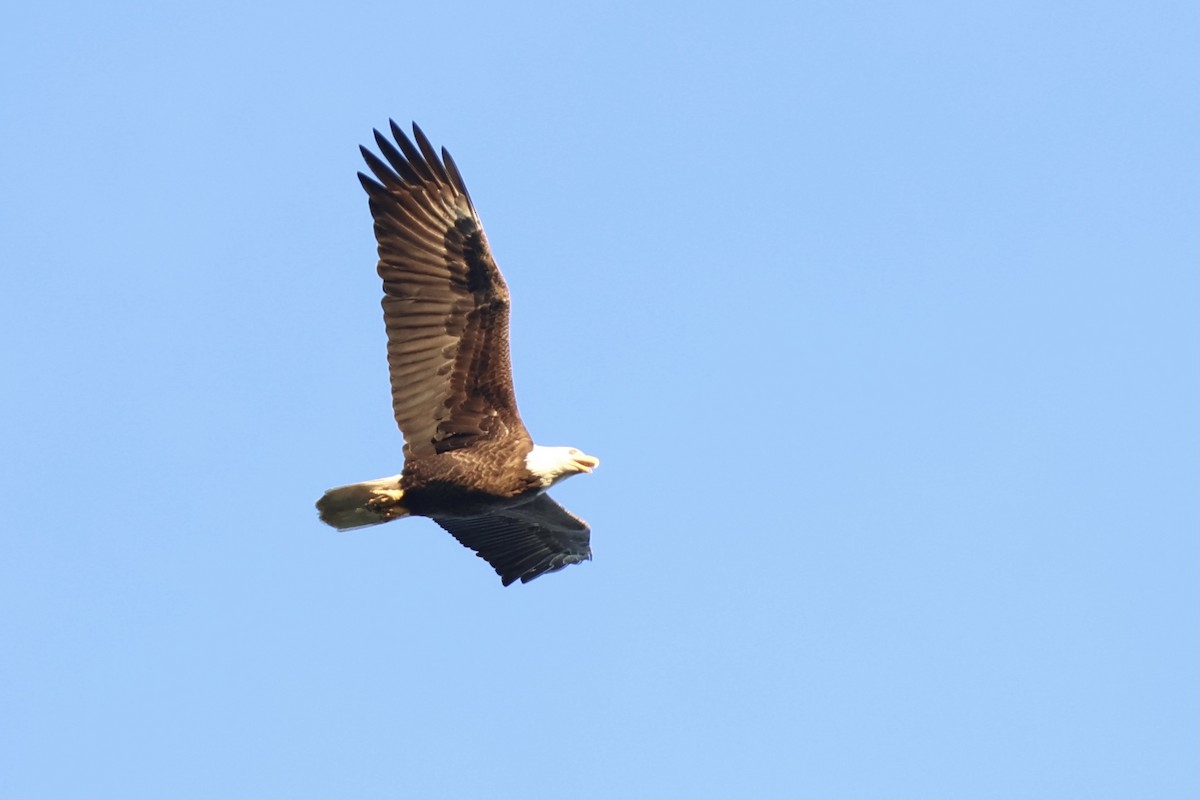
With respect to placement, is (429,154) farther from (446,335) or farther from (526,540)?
(526,540)

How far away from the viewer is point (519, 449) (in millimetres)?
15555

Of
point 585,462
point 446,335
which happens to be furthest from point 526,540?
point 446,335

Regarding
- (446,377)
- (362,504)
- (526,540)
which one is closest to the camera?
(362,504)

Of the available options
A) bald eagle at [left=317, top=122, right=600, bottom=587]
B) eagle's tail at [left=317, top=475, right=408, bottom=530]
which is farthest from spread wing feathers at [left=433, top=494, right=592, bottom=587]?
eagle's tail at [left=317, top=475, right=408, bottom=530]

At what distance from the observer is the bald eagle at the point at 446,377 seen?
15.5 m

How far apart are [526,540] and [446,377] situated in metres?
2.43

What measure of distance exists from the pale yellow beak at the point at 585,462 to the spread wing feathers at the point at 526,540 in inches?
50.0

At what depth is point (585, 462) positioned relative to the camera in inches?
618

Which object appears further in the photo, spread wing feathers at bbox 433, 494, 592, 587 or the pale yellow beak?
spread wing feathers at bbox 433, 494, 592, 587

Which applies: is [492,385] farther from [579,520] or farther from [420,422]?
[579,520]

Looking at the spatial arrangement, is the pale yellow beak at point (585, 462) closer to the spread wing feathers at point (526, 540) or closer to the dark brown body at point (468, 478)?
the dark brown body at point (468, 478)

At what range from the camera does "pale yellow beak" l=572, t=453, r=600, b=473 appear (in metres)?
15.6

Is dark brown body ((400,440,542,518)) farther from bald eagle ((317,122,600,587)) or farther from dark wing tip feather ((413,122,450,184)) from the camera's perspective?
dark wing tip feather ((413,122,450,184))

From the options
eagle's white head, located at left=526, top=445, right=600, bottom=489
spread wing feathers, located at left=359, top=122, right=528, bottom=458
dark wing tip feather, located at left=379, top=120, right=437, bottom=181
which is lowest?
eagle's white head, located at left=526, top=445, right=600, bottom=489
